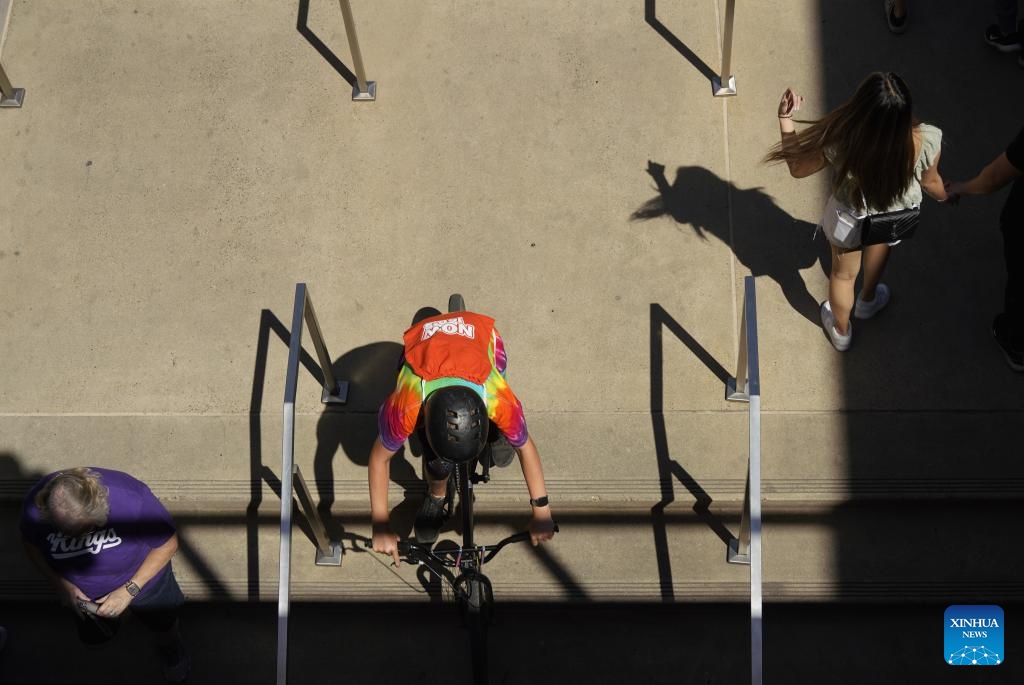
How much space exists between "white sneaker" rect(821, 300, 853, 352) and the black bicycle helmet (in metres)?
2.18

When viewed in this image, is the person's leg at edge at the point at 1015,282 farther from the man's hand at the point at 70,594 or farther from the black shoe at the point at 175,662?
the man's hand at the point at 70,594

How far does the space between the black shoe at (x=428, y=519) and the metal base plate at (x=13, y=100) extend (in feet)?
11.6

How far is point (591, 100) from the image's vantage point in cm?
588

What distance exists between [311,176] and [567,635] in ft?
9.51

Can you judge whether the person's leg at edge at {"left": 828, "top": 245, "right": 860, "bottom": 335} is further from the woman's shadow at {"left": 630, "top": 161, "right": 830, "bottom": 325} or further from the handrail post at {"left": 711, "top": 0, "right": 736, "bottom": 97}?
the handrail post at {"left": 711, "top": 0, "right": 736, "bottom": 97}

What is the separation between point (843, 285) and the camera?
483 cm

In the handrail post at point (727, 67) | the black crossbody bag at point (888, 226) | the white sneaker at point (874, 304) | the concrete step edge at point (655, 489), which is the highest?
the handrail post at point (727, 67)

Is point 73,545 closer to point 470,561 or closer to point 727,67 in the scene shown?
point 470,561

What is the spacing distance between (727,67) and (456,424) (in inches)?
119

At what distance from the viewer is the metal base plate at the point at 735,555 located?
4.87 metres

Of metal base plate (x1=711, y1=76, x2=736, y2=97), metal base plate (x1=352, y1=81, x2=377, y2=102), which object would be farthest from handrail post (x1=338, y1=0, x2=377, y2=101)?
metal base plate (x1=711, y1=76, x2=736, y2=97)

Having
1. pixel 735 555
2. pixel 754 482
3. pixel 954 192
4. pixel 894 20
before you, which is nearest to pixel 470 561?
pixel 754 482

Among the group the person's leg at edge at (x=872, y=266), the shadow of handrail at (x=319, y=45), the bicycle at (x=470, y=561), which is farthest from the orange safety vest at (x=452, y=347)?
the shadow of handrail at (x=319, y=45)

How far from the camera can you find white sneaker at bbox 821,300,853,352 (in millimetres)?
5121
